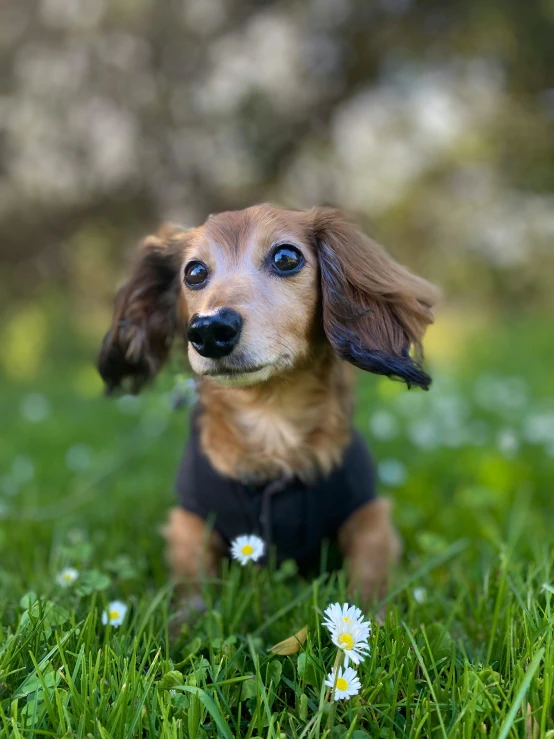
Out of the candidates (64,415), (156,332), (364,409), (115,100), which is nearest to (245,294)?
(156,332)

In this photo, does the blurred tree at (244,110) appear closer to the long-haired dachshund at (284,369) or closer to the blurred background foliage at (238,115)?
the blurred background foliage at (238,115)

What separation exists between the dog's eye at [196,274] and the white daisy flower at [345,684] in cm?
106

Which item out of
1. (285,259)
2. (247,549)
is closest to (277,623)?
(247,549)

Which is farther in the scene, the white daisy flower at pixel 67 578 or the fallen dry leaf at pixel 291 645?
the white daisy flower at pixel 67 578

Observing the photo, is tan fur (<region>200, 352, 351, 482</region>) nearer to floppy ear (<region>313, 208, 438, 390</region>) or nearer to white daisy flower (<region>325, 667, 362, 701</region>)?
floppy ear (<region>313, 208, 438, 390</region>)

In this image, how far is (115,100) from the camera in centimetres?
1043

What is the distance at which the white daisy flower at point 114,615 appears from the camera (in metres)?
1.59

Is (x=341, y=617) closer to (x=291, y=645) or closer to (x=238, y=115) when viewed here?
(x=291, y=645)

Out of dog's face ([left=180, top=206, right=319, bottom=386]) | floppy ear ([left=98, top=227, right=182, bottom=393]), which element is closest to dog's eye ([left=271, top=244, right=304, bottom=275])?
dog's face ([left=180, top=206, right=319, bottom=386])

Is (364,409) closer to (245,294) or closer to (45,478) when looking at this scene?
(45,478)

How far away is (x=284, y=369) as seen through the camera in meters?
1.76

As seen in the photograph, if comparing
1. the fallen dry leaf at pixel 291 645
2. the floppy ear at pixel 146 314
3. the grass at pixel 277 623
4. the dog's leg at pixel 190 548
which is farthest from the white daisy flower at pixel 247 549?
the floppy ear at pixel 146 314

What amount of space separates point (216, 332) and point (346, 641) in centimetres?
73

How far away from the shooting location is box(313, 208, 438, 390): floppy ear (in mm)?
1729
